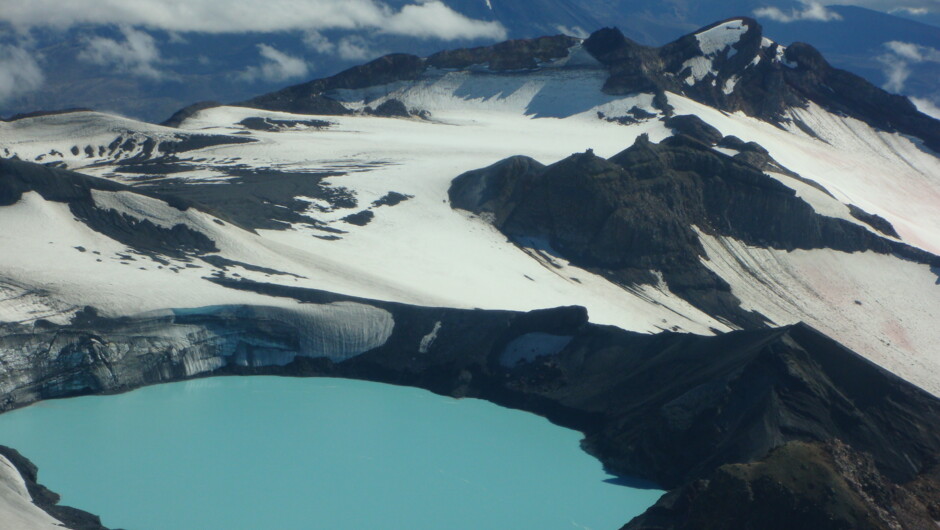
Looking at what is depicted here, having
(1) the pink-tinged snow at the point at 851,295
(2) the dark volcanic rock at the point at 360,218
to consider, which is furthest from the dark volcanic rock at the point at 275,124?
(1) the pink-tinged snow at the point at 851,295

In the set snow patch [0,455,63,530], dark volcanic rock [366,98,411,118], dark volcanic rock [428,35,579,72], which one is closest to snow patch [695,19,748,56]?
dark volcanic rock [428,35,579,72]

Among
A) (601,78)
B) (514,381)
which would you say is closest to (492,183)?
(514,381)

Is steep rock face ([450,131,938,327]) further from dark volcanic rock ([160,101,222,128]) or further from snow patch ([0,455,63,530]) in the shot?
snow patch ([0,455,63,530])

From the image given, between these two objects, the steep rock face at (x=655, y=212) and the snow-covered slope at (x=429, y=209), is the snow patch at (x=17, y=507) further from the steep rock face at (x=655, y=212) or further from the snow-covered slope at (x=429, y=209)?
the steep rock face at (x=655, y=212)

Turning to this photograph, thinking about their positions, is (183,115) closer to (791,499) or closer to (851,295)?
(851,295)

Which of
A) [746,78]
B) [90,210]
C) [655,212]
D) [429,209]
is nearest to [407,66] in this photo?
[746,78]

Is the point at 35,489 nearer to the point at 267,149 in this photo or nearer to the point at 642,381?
the point at 642,381
